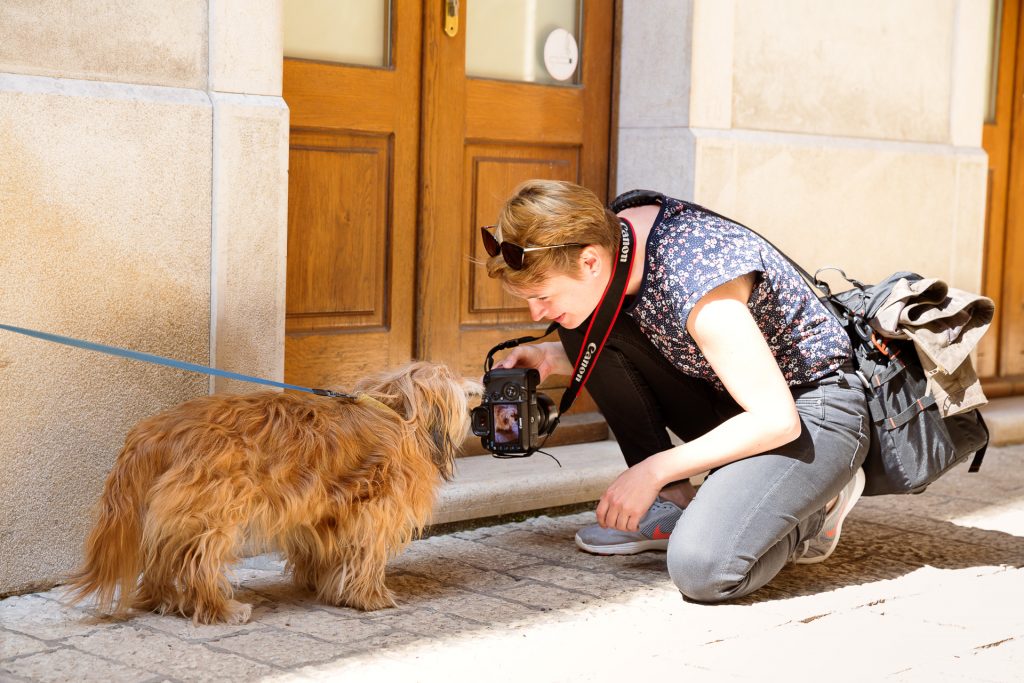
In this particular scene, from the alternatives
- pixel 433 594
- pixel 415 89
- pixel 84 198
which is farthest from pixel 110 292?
pixel 415 89

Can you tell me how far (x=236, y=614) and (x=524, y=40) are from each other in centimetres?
269

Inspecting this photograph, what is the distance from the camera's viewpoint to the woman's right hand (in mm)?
3979

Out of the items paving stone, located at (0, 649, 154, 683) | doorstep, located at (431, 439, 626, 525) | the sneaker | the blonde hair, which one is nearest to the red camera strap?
the blonde hair

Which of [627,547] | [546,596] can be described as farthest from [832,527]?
[546,596]

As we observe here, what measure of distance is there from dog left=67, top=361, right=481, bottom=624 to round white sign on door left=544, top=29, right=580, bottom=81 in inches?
79.1

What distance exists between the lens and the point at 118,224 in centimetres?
352

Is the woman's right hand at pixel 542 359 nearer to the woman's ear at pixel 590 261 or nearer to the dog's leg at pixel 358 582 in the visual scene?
the woman's ear at pixel 590 261

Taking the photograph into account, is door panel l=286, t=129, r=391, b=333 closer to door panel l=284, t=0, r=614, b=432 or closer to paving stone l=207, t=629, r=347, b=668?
door panel l=284, t=0, r=614, b=432

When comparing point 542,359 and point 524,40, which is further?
point 524,40

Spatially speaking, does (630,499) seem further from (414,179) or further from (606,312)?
(414,179)

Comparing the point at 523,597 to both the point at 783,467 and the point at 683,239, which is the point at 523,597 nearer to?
the point at 783,467

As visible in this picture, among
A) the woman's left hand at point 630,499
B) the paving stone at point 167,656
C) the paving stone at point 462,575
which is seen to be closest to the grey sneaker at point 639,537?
the paving stone at point 462,575

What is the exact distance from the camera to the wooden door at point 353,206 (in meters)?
4.35

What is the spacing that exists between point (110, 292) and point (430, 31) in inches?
67.5
